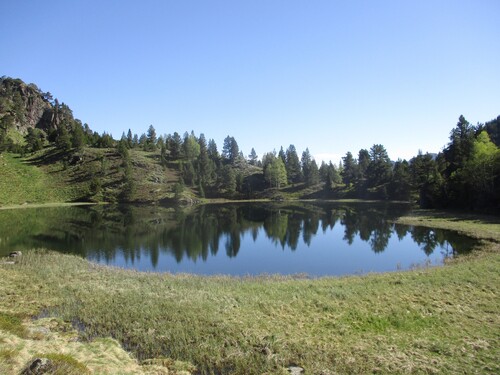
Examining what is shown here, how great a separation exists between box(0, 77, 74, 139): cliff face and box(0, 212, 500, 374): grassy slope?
7069 inches

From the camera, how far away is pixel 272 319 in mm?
18906

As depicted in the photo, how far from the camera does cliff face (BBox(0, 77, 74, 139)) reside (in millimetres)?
171500

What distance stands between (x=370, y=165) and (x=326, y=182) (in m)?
25.1

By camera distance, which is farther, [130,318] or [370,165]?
[370,165]

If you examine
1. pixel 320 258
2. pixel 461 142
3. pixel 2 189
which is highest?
pixel 461 142

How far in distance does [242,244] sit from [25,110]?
651 feet

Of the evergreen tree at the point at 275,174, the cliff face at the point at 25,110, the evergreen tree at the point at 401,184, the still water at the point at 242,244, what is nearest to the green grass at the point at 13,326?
the still water at the point at 242,244

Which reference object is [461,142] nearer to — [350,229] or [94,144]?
[350,229]

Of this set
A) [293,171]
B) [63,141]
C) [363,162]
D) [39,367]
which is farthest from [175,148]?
[39,367]

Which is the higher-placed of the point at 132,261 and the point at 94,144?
the point at 94,144

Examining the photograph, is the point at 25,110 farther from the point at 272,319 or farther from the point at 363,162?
the point at 272,319

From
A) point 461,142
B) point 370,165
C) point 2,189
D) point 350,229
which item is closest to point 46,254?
point 350,229

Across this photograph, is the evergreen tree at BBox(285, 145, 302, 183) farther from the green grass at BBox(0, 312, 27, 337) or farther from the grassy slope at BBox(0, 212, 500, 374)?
the green grass at BBox(0, 312, 27, 337)

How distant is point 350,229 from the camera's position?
68438 millimetres
